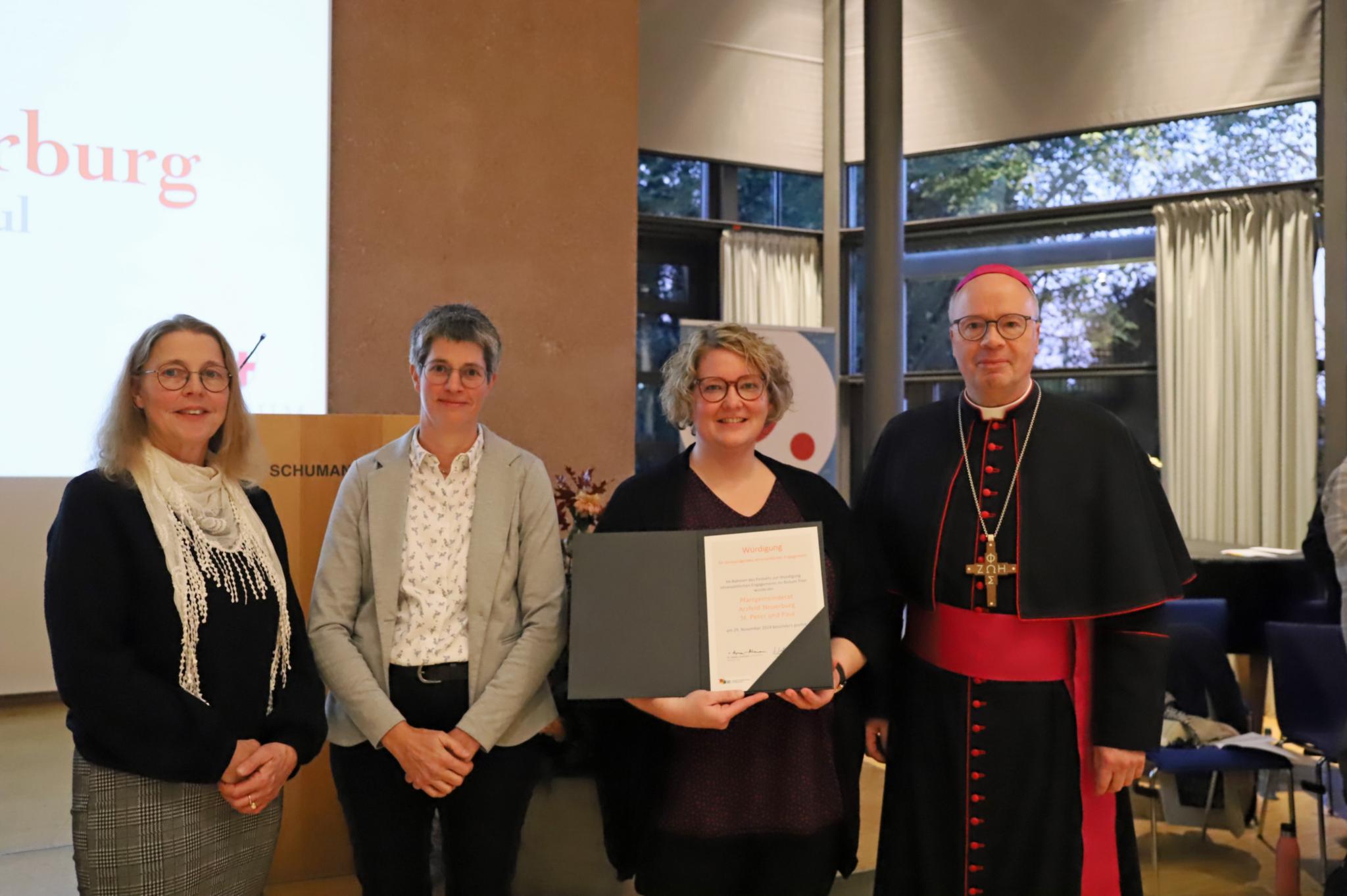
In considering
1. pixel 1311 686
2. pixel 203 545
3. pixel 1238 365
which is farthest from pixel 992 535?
pixel 1238 365

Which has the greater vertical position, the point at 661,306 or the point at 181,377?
the point at 661,306

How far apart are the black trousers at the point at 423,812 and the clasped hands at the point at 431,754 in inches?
2.2

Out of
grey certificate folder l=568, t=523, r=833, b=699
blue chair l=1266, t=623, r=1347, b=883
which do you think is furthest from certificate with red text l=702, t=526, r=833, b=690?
blue chair l=1266, t=623, r=1347, b=883

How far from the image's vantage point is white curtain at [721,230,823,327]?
25.9ft

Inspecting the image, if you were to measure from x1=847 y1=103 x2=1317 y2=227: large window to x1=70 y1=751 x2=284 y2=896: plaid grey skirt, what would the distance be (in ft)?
20.0

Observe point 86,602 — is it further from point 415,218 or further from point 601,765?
point 415,218

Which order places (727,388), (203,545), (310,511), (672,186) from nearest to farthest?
(203,545) < (727,388) < (310,511) < (672,186)

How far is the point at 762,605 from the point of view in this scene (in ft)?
6.64

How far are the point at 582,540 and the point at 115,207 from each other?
10.7ft

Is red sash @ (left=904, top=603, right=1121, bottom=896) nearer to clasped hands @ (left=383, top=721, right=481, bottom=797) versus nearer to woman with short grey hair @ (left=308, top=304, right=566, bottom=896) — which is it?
woman with short grey hair @ (left=308, top=304, right=566, bottom=896)

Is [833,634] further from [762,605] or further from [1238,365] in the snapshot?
[1238,365]

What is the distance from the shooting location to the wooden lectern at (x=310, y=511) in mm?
2992

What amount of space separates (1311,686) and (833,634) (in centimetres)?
251

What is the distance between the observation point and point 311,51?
4312mm
